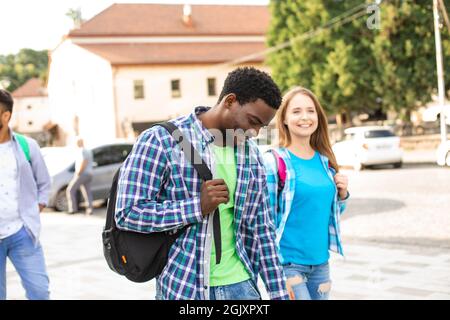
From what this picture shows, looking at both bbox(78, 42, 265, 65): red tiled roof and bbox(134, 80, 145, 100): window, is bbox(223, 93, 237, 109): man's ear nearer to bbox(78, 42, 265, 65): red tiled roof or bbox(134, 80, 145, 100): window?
bbox(78, 42, 265, 65): red tiled roof

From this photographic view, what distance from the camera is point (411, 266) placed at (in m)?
6.46

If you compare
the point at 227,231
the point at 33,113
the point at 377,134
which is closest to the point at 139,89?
the point at 33,113

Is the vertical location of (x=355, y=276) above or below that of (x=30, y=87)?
below

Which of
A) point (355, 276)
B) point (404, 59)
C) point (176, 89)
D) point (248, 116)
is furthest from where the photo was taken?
point (176, 89)

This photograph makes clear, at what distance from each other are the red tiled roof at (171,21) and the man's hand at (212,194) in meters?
36.1

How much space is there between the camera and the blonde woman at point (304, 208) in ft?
11.0

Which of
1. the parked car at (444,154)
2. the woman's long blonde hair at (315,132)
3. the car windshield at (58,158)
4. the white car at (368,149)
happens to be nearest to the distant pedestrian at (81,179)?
the car windshield at (58,158)

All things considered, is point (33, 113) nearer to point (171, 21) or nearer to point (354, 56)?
point (171, 21)

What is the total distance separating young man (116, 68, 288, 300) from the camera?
7.41ft

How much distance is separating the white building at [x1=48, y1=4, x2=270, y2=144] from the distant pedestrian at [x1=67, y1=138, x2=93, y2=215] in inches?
685

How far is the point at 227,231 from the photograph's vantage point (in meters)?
2.45

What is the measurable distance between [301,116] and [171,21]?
42.5 m

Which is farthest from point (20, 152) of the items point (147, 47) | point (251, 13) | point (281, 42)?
point (251, 13)

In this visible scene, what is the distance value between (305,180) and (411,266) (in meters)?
3.50
